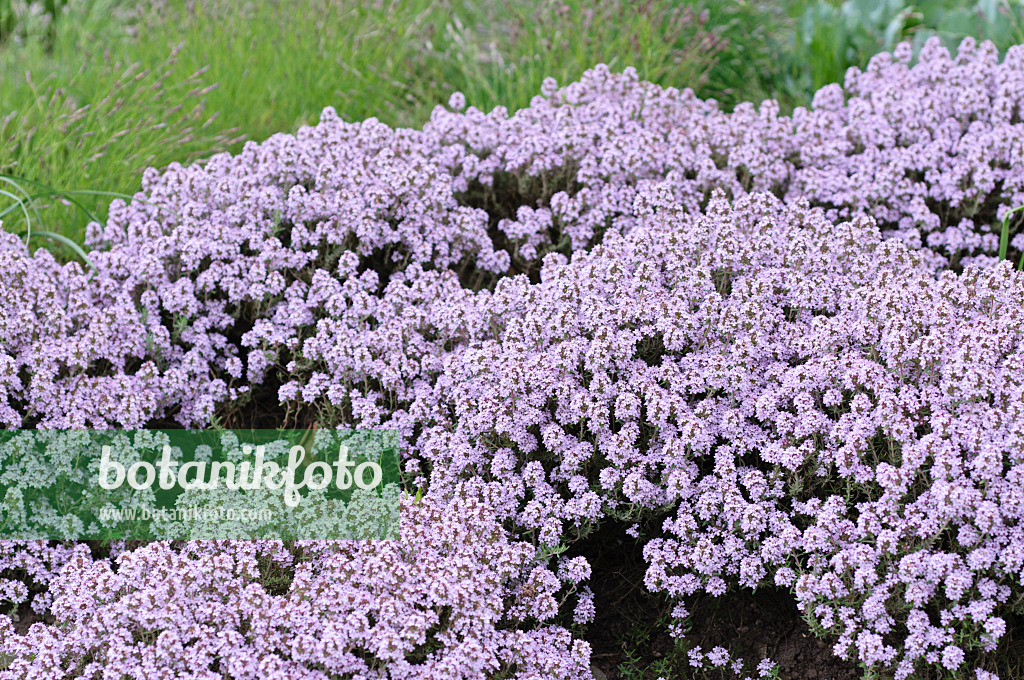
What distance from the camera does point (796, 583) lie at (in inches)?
121

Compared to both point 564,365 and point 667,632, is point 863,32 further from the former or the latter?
point 667,632

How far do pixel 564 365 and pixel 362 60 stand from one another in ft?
14.6

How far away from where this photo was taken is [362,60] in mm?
7422

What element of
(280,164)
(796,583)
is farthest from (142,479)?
(796,583)

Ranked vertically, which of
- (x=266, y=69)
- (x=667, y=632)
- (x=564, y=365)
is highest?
(x=266, y=69)

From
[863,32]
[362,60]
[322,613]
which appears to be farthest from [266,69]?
[322,613]

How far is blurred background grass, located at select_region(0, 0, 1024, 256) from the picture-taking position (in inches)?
241

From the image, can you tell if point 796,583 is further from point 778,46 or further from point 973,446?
point 778,46

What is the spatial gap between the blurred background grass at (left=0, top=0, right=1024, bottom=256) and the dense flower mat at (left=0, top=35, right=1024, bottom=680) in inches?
47.3

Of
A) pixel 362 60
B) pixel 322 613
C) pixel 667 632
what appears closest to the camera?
pixel 322 613

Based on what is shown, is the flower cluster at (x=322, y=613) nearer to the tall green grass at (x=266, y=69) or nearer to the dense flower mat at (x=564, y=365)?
the dense flower mat at (x=564, y=365)

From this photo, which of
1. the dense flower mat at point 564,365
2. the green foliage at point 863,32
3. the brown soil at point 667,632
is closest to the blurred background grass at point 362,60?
the green foliage at point 863,32

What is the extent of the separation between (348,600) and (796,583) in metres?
1.33

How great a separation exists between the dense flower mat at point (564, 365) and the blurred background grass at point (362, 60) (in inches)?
47.3
